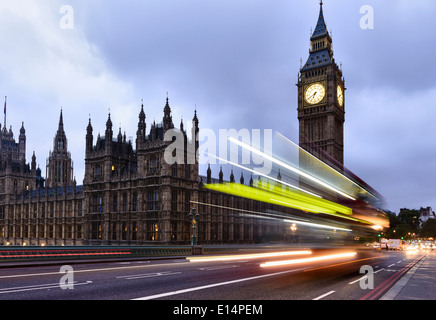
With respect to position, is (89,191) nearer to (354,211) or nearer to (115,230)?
(115,230)

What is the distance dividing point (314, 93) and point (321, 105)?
4.49m

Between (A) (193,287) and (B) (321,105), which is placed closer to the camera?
(A) (193,287)

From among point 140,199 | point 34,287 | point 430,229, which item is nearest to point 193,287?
point 34,287

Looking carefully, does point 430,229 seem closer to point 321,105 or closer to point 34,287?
point 321,105

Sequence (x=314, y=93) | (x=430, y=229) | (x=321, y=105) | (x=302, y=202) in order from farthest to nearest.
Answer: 1. (x=430, y=229)
2. (x=314, y=93)
3. (x=321, y=105)
4. (x=302, y=202)

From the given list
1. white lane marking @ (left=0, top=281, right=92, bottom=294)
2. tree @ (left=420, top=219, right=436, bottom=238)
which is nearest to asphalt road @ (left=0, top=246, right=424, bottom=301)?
white lane marking @ (left=0, top=281, right=92, bottom=294)

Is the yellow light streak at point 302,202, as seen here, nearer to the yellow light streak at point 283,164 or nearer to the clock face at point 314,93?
the yellow light streak at point 283,164

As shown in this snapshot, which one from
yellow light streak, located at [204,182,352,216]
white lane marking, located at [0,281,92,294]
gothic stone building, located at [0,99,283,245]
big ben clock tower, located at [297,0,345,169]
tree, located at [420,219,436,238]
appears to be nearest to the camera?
A: white lane marking, located at [0,281,92,294]

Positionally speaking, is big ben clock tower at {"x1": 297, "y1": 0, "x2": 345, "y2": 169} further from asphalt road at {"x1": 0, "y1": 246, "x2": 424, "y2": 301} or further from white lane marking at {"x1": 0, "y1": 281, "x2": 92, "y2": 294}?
white lane marking at {"x1": 0, "y1": 281, "x2": 92, "y2": 294}

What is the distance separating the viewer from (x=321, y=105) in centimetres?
11281

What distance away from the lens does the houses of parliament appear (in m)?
61.2

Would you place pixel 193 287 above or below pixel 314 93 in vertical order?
below
